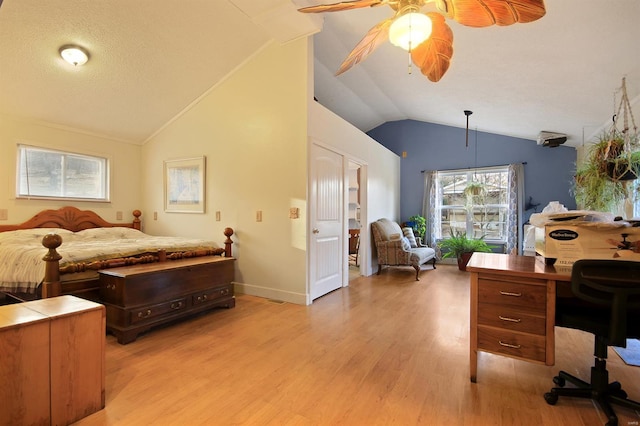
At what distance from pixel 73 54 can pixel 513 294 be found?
448 centimetres

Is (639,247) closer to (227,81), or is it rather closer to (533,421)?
(533,421)

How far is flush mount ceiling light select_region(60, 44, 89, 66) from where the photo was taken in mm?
3246

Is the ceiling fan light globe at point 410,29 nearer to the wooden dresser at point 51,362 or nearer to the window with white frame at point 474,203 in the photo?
the wooden dresser at point 51,362

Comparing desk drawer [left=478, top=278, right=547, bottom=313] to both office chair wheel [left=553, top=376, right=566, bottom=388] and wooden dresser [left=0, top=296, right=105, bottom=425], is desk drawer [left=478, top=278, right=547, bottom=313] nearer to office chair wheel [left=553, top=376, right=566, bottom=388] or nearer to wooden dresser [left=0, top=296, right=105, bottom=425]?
office chair wheel [left=553, top=376, right=566, bottom=388]

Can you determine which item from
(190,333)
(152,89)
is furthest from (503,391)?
(152,89)

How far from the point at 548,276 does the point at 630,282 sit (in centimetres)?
33

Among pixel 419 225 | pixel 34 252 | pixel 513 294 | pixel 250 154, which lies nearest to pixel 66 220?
pixel 34 252

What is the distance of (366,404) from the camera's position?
5.90 feet

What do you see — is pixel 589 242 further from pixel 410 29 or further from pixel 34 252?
pixel 34 252

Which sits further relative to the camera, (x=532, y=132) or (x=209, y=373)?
(x=532, y=132)

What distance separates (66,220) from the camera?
168 inches

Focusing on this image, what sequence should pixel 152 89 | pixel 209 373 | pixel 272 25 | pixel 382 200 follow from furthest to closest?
→ pixel 382 200 → pixel 152 89 → pixel 272 25 → pixel 209 373

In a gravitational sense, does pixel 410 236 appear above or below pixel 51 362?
above

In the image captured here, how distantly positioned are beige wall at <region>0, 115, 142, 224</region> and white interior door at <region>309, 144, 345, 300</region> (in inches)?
125
